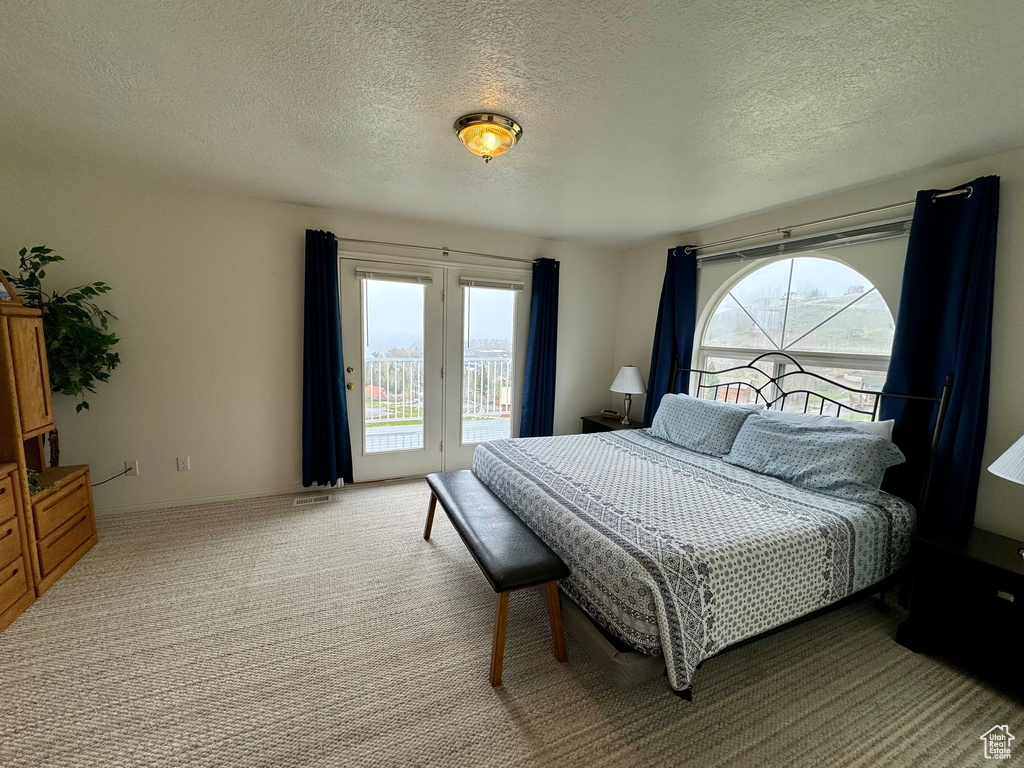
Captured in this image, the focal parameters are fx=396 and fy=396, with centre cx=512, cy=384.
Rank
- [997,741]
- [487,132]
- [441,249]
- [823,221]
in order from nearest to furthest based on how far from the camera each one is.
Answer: [997,741]
[487,132]
[823,221]
[441,249]

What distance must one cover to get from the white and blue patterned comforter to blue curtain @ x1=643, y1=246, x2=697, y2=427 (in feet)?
4.53

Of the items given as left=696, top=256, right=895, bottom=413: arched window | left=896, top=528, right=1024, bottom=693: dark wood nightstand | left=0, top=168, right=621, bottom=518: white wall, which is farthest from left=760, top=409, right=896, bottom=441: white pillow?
left=0, top=168, right=621, bottom=518: white wall

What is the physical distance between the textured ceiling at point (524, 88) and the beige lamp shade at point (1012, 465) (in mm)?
1396

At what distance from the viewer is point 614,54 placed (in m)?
1.37

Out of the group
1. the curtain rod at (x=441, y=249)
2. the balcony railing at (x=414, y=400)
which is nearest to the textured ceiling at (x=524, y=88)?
the curtain rod at (x=441, y=249)

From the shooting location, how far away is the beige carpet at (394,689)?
1354 mm

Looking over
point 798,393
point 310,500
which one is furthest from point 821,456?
point 310,500

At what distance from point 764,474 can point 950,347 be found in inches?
44.5

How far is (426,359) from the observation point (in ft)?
12.1

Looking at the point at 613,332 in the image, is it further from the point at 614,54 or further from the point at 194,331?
the point at 194,331

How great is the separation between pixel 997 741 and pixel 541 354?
3.38m

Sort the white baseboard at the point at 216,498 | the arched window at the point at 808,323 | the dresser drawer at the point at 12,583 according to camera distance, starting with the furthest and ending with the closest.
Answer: the white baseboard at the point at 216,498, the arched window at the point at 808,323, the dresser drawer at the point at 12,583

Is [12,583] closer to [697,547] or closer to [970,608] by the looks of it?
[697,547]

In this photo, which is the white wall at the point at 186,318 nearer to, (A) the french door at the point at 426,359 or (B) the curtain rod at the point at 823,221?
(A) the french door at the point at 426,359
